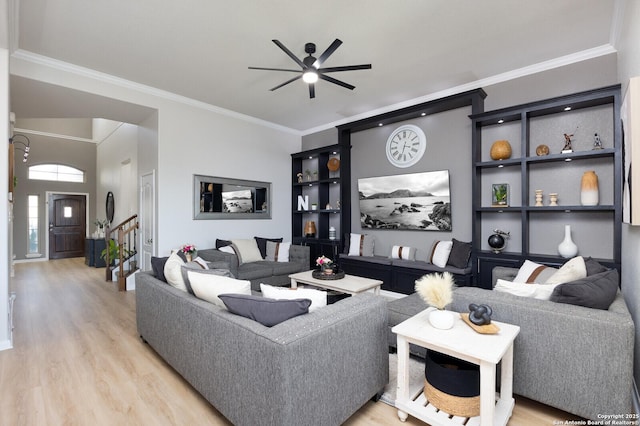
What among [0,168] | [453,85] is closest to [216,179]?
[0,168]

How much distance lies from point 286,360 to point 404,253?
3.76 meters

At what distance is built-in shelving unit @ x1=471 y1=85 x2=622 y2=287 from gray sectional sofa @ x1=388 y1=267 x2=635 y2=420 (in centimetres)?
167

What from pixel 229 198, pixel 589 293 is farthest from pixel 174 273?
pixel 229 198

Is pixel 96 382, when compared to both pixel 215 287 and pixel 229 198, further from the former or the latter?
pixel 229 198

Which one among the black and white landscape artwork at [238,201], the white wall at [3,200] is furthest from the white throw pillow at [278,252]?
the white wall at [3,200]

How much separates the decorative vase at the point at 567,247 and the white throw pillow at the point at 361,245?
2.58 metres

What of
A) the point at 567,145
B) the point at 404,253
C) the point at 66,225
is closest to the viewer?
the point at 567,145

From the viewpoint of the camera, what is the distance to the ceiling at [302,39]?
9.13ft

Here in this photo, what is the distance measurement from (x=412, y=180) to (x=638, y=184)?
310 cm

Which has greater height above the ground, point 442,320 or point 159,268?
point 159,268

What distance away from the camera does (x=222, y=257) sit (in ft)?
15.0

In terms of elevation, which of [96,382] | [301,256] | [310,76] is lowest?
[96,382]

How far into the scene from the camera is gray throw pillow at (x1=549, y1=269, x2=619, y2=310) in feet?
6.15

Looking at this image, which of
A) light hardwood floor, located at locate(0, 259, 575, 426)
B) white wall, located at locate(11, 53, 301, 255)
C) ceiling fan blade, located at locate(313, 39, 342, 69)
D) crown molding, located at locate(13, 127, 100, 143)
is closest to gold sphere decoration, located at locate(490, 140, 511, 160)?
ceiling fan blade, located at locate(313, 39, 342, 69)
